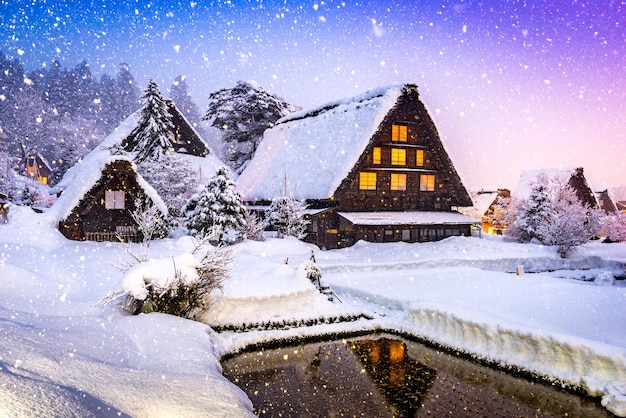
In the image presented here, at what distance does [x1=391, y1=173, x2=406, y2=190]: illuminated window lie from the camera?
2869 cm

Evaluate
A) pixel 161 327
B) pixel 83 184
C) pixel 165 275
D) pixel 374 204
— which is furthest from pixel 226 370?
pixel 374 204

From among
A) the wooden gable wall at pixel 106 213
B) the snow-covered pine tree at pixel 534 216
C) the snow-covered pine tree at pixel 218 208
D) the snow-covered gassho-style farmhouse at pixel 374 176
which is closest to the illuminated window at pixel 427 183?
the snow-covered gassho-style farmhouse at pixel 374 176

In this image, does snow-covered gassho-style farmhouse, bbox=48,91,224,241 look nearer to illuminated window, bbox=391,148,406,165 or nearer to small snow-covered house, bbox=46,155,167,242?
small snow-covered house, bbox=46,155,167,242

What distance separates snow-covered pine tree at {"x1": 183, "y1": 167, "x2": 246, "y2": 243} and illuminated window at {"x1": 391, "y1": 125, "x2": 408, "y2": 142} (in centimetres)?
1187

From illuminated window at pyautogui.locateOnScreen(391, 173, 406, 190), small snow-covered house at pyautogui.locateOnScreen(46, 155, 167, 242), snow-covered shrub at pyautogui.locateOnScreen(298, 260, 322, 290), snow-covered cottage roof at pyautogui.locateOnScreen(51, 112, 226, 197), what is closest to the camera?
snow-covered shrub at pyautogui.locateOnScreen(298, 260, 322, 290)

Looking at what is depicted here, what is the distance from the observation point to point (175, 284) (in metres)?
9.59

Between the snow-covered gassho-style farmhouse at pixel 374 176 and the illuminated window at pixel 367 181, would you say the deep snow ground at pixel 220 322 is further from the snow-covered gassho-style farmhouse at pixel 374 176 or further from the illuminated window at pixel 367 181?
the illuminated window at pixel 367 181

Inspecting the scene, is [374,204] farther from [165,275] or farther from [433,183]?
[165,275]

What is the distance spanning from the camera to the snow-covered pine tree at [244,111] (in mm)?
39875

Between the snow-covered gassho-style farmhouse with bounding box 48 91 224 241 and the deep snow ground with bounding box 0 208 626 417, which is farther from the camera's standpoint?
the snow-covered gassho-style farmhouse with bounding box 48 91 224 241

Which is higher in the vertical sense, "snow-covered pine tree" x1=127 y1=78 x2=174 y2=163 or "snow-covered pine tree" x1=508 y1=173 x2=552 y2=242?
"snow-covered pine tree" x1=127 y1=78 x2=174 y2=163

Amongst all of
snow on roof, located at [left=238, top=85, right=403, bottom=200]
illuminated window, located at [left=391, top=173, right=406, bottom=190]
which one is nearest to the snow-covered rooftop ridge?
snow on roof, located at [left=238, top=85, right=403, bottom=200]

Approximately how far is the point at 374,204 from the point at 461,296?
1480cm

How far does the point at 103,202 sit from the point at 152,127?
10981mm
